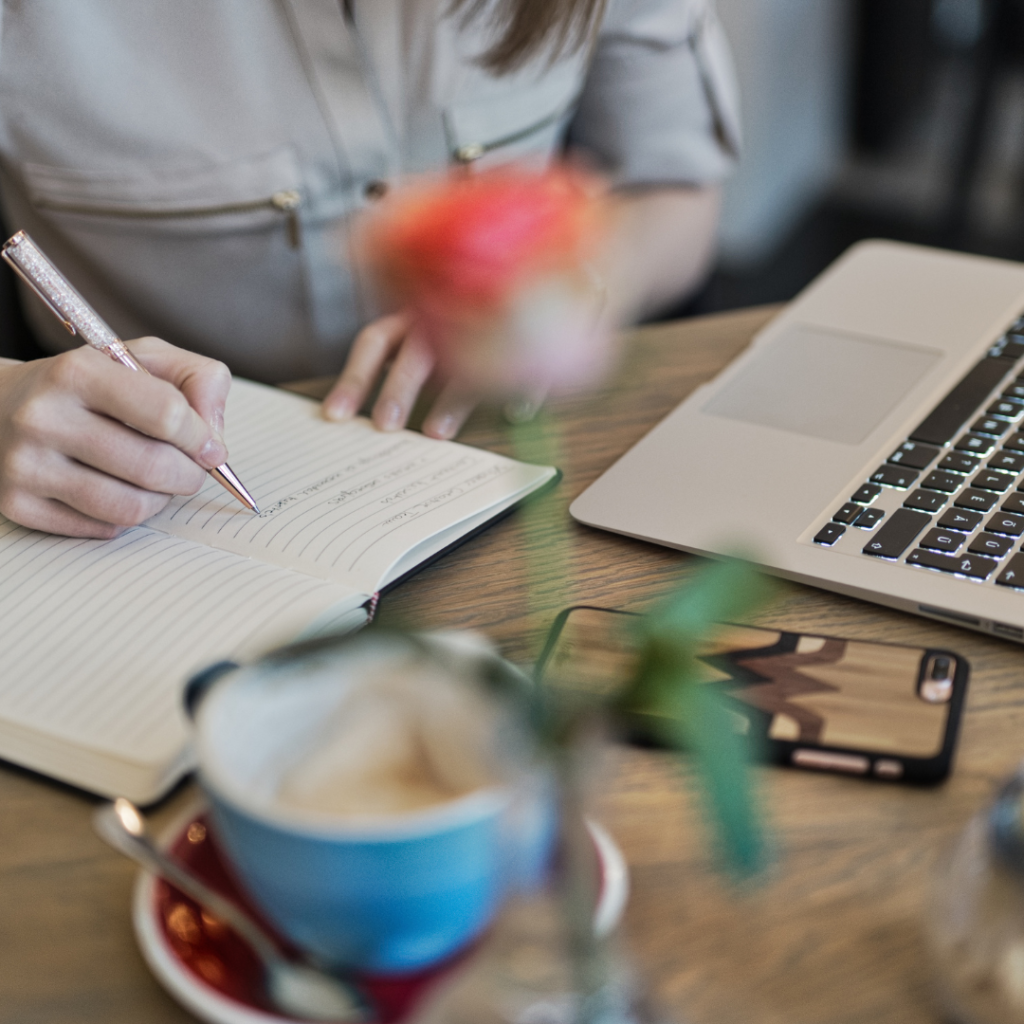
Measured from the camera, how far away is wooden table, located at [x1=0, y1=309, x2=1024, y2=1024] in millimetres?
312

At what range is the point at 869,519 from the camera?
0.50 m

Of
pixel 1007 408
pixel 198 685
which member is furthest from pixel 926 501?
pixel 198 685

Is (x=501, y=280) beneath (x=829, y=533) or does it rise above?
above

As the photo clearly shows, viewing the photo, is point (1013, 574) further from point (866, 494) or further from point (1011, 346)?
point (1011, 346)

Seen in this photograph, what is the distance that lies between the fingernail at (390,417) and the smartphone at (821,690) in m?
0.21

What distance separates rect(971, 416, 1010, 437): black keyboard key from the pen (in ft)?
1.21

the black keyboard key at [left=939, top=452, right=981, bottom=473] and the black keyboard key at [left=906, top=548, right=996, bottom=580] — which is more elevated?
the black keyboard key at [left=939, top=452, right=981, bottom=473]

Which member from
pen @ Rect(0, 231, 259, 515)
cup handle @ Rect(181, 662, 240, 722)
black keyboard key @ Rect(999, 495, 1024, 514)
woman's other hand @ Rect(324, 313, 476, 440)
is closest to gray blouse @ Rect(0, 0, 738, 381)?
woman's other hand @ Rect(324, 313, 476, 440)

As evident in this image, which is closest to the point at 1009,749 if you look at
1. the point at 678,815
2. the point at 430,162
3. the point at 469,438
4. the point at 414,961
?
the point at 678,815

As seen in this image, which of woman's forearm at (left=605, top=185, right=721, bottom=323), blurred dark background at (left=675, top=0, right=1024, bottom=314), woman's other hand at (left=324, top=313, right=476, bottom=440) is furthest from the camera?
blurred dark background at (left=675, top=0, right=1024, bottom=314)

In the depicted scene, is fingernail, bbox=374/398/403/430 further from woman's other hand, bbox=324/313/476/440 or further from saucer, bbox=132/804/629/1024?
saucer, bbox=132/804/629/1024

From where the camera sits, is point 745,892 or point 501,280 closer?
point 501,280

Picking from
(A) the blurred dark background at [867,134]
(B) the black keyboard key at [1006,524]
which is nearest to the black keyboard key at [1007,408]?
(B) the black keyboard key at [1006,524]

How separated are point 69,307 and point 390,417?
0.18m
